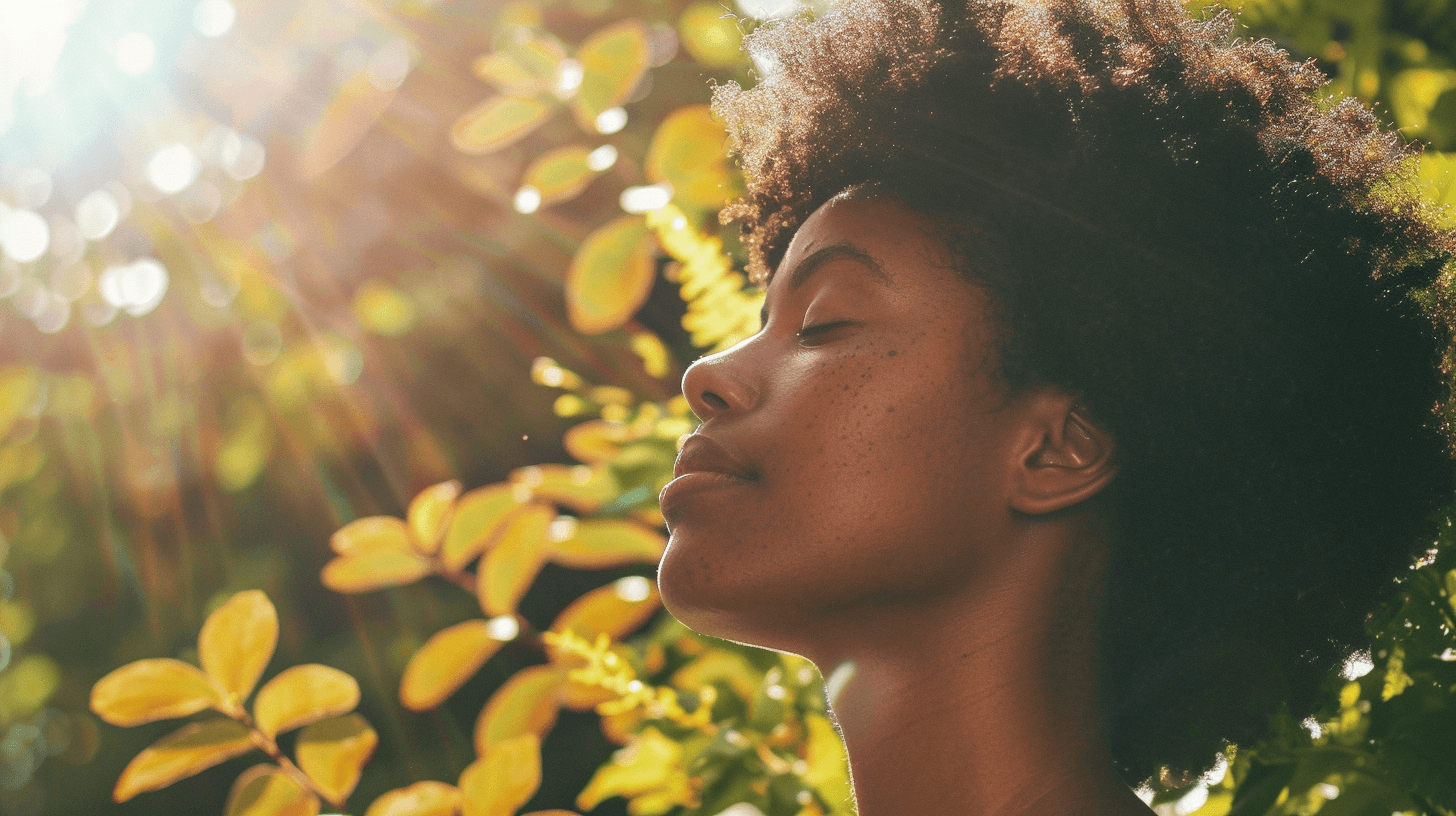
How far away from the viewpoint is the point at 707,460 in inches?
47.9

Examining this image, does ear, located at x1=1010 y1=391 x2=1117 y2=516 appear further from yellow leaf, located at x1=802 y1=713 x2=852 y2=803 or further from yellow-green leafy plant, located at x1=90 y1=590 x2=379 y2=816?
yellow-green leafy plant, located at x1=90 y1=590 x2=379 y2=816

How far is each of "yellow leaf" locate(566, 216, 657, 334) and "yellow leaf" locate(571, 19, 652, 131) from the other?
7.1 inches

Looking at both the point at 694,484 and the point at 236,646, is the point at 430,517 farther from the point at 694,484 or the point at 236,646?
the point at 694,484

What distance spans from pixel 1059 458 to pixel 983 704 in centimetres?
31

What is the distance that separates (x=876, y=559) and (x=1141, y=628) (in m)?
0.43

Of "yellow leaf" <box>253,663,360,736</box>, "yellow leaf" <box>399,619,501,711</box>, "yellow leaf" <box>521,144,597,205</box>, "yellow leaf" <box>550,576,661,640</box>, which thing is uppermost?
"yellow leaf" <box>521,144,597,205</box>

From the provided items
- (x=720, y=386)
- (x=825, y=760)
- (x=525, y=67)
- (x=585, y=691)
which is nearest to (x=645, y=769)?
(x=585, y=691)

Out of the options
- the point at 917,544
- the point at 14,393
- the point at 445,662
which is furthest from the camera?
the point at 14,393

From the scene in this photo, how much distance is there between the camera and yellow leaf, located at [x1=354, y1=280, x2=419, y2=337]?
218 centimetres

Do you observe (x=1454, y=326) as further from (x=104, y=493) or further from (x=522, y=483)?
(x=104, y=493)

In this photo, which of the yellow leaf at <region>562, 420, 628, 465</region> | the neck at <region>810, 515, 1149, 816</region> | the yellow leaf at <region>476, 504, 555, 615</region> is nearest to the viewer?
the neck at <region>810, 515, 1149, 816</region>

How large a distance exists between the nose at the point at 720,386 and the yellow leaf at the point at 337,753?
0.65 m

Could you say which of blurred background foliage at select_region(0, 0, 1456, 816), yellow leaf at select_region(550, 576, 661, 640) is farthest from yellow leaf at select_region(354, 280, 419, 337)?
yellow leaf at select_region(550, 576, 661, 640)

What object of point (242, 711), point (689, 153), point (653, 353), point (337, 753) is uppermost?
point (689, 153)
